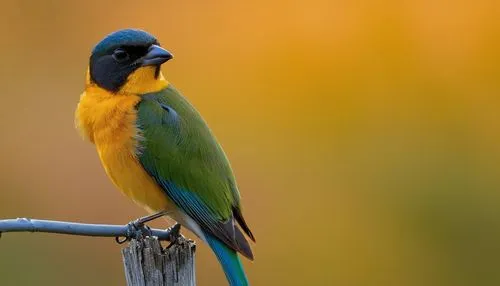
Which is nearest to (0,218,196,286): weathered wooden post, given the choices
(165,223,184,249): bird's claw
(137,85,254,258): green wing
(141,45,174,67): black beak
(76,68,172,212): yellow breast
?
(165,223,184,249): bird's claw

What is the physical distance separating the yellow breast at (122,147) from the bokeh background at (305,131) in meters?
2.98

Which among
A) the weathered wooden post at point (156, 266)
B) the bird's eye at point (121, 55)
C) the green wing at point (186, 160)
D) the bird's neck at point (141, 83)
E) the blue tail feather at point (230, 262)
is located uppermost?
the bird's eye at point (121, 55)

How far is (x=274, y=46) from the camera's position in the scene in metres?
11.5

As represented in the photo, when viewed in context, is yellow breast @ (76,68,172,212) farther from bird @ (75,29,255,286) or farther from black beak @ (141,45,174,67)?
black beak @ (141,45,174,67)

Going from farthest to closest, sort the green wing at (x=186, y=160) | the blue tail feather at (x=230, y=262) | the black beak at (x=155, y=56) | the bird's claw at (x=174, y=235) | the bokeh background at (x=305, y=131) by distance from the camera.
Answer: the bokeh background at (x=305, y=131) → the black beak at (x=155, y=56) → the green wing at (x=186, y=160) → the blue tail feather at (x=230, y=262) → the bird's claw at (x=174, y=235)

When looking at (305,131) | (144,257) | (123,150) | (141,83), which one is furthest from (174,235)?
(305,131)

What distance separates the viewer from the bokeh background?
952cm

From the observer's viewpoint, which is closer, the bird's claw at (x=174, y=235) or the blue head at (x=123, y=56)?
the bird's claw at (x=174, y=235)

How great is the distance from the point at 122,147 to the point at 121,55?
0.58 metres

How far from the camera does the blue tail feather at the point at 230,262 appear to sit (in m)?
5.29

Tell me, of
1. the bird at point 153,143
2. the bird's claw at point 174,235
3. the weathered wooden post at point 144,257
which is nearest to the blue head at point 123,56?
the bird at point 153,143

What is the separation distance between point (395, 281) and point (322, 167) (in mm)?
1212

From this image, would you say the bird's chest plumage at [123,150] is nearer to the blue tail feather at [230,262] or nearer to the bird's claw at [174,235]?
the bird's claw at [174,235]

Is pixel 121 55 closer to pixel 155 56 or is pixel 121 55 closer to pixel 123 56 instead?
pixel 123 56
